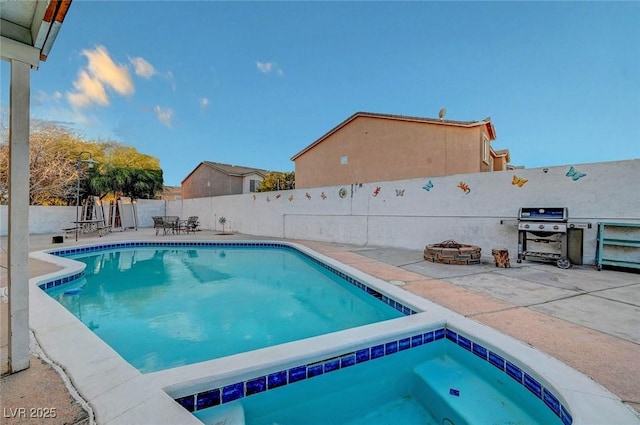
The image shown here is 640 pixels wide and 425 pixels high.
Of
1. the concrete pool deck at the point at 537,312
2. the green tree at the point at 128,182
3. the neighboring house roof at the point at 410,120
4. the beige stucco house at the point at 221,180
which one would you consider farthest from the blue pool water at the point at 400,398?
the green tree at the point at 128,182

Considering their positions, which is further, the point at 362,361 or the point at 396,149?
the point at 396,149

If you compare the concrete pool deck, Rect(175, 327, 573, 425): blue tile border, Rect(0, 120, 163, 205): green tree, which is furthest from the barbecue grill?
Rect(0, 120, 163, 205): green tree

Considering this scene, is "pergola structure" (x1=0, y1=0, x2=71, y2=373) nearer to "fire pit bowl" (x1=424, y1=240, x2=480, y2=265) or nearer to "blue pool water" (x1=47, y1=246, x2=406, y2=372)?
"blue pool water" (x1=47, y1=246, x2=406, y2=372)

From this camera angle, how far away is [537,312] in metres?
3.13

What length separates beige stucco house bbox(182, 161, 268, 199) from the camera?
69.6 ft

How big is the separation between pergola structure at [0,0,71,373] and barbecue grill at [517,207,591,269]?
7177 millimetres

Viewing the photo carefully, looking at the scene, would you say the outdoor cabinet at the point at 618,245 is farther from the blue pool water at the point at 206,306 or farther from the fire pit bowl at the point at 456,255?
the blue pool water at the point at 206,306

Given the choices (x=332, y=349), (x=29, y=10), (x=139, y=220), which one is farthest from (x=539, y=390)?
(x=139, y=220)

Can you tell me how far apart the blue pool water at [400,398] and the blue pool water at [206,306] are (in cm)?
104

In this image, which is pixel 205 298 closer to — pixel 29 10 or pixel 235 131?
pixel 29 10

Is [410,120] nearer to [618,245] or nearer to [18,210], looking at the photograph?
[618,245]

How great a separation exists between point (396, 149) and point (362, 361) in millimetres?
11381

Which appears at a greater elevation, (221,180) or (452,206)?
(221,180)

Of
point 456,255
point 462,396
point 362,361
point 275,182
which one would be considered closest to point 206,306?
point 362,361
